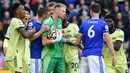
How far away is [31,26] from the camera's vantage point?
14.3 metres

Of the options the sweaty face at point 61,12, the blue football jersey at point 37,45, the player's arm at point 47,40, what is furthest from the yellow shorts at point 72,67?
the sweaty face at point 61,12

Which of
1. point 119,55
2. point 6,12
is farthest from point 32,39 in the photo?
point 6,12

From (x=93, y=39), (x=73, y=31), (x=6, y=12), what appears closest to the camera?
(x=93, y=39)

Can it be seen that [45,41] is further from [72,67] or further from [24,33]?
[72,67]

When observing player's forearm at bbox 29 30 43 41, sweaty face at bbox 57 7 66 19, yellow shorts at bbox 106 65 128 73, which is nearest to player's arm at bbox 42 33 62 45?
player's forearm at bbox 29 30 43 41

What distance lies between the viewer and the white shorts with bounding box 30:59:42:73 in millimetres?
14297

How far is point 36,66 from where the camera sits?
14.3 meters

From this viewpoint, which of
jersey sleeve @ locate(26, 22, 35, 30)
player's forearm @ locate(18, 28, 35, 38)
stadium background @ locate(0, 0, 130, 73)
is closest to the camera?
player's forearm @ locate(18, 28, 35, 38)

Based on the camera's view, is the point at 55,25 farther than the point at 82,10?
No

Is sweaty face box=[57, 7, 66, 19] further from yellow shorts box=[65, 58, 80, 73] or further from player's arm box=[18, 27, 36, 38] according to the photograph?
yellow shorts box=[65, 58, 80, 73]

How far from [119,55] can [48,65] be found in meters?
2.50

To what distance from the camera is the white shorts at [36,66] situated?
14.3m

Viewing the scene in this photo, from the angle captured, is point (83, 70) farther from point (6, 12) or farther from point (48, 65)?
point (6, 12)

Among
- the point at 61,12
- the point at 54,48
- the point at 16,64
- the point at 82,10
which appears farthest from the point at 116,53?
the point at 82,10
